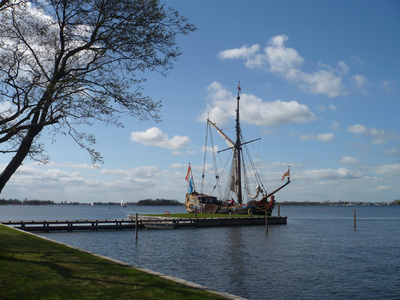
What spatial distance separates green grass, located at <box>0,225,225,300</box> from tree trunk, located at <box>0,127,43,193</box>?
3.50 meters

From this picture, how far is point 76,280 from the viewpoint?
12102 mm

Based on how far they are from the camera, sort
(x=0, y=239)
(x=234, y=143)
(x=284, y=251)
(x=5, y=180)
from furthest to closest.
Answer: (x=234, y=143) < (x=284, y=251) < (x=0, y=239) < (x=5, y=180)

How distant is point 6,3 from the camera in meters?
16.0

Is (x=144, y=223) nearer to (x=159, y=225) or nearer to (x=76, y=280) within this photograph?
(x=159, y=225)

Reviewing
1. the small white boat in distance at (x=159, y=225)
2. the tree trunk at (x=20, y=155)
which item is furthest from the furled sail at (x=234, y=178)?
the tree trunk at (x=20, y=155)

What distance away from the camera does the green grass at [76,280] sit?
10.6 meters

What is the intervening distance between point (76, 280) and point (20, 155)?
661cm

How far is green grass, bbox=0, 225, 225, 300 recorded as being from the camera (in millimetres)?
10572

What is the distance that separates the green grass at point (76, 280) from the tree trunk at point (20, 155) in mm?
3500

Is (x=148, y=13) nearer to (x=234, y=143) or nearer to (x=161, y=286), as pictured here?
(x=161, y=286)

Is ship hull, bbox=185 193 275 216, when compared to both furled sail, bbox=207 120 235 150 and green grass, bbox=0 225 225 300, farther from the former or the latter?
green grass, bbox=0 225 225 300

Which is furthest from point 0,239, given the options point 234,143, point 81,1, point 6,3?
point 234,143

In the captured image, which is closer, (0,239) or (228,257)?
(0,239)

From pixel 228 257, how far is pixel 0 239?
51.5 ft
